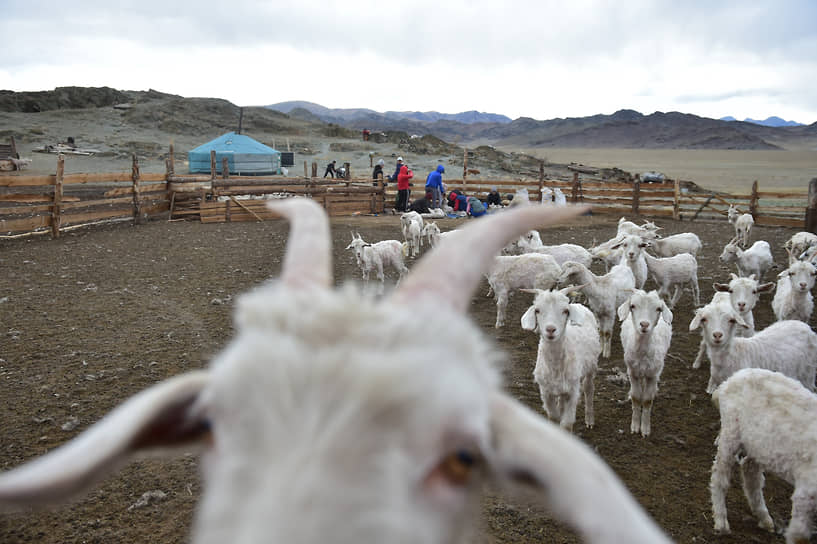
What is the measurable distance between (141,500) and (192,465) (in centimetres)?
56

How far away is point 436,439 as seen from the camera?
43.3 inches

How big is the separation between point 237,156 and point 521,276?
30.4m

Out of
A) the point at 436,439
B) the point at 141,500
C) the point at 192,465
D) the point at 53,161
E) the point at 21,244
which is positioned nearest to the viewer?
the point at 436,439

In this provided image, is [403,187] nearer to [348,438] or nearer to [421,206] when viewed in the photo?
[421,206]

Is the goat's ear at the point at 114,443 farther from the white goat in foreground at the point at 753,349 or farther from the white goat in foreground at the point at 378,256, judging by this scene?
the white goat in foreground at the point at 378,256

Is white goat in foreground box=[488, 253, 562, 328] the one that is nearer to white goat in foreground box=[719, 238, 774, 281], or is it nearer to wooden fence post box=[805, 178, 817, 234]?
white goat in foreground box=[719, 238, 774, 281]

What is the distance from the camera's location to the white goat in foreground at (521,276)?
8.89 meters

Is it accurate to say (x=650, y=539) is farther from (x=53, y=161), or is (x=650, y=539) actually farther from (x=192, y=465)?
(x=53, y=161)

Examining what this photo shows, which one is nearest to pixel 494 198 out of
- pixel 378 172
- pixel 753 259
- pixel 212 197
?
pixel 378 172

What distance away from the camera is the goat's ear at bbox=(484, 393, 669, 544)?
0.99m

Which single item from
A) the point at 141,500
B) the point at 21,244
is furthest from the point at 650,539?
the point at 21,244

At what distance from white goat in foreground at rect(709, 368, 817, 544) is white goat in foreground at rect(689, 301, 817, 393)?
1.45 meters

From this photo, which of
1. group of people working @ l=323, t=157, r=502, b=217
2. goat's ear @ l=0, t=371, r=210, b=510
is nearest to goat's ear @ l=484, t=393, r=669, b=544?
goat's ear @ l=0, t=371, r=210, b=510

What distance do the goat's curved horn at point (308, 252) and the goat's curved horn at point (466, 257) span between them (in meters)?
0.23
